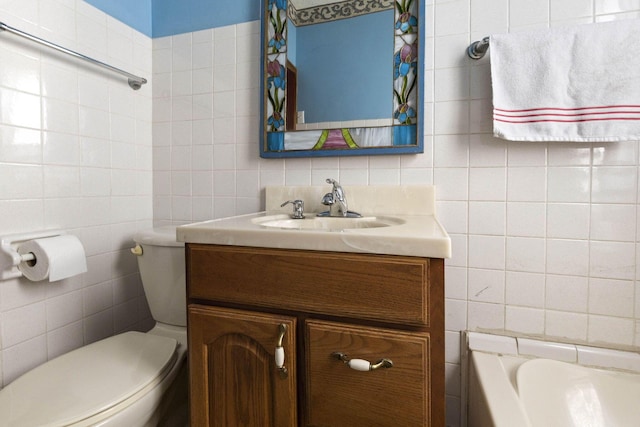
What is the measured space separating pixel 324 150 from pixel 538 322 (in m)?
0.89

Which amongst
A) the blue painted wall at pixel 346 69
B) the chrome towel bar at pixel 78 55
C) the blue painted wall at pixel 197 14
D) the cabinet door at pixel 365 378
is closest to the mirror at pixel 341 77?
the blue painted wall at pixel 346 69

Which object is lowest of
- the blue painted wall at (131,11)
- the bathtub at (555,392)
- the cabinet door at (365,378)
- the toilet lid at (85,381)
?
the bathtub at (555,392)

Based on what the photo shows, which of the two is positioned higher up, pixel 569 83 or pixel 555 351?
pixel 569 83

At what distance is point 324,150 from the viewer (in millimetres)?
1134

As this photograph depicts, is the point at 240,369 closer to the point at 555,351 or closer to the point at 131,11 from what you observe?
the point at 555,351

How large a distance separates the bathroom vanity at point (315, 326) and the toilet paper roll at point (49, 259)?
48 cm

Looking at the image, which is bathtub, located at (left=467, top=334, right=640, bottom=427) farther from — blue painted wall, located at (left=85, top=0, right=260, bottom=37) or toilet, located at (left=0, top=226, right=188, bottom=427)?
blue painted wall, located at (left=85, top=0, right=260, bottom=37)

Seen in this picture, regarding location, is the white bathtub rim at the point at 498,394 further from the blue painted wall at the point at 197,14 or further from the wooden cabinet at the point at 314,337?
the blue painted wall at the point at 197,14

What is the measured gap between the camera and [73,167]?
1068 millimetres

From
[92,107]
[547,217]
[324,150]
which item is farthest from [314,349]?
[92,107]

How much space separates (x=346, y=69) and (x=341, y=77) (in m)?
0.03

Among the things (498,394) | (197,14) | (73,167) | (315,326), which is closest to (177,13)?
(197,14)

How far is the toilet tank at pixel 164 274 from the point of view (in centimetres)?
103

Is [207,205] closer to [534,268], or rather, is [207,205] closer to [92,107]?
[92,107]
